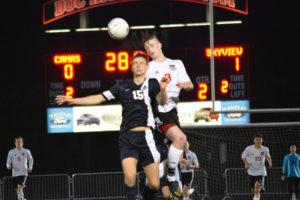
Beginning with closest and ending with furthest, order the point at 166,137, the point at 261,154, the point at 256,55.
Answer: the point at 166,137 < the point at 261,154 < the point at 256,55

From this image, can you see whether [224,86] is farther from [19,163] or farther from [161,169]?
[161,169]

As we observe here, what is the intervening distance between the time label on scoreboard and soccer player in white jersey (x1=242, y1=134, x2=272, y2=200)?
1.86 m

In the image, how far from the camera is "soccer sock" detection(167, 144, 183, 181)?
30.9ft

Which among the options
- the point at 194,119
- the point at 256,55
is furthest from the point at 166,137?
the point at 256,55

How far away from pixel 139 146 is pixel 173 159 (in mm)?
779

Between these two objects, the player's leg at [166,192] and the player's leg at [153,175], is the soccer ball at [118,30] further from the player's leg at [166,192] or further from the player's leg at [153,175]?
the player's leg at [153,175]

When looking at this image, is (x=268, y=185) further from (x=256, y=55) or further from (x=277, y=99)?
(x=256, y=55)

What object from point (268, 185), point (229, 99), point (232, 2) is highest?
point (232, 2)

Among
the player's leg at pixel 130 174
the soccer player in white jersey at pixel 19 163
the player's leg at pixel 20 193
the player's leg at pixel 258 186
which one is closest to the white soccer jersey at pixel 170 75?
the player's leg at pixel 130 174

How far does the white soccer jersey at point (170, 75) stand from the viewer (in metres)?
9.68

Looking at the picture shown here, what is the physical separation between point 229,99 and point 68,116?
14.6ft

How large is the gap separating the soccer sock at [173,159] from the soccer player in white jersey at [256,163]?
306 inches

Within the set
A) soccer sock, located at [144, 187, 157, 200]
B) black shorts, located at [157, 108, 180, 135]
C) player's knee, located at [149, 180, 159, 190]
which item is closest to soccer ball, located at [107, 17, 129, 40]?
black shorts, located at [157, 108, 180, 135]

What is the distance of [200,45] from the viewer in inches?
741
